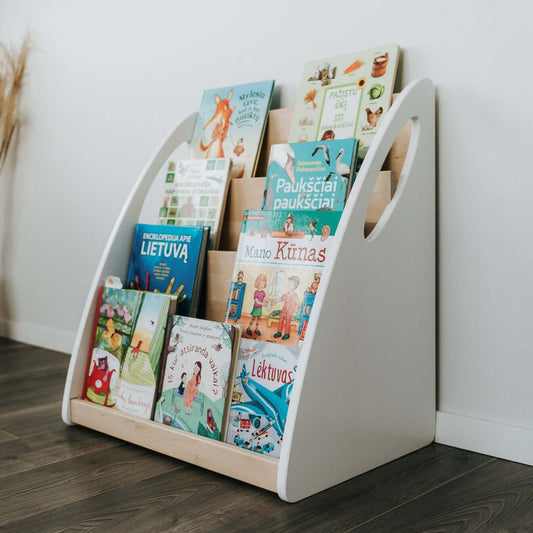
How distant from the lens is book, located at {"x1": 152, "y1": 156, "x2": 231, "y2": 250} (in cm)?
148

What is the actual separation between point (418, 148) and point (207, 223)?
1.77ft

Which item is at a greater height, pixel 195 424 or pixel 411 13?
pixel 411 13

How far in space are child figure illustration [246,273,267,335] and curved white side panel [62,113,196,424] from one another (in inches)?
16.0

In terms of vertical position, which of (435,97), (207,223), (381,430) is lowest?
(381,430)

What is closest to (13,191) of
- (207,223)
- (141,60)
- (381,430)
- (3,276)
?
(3,276)

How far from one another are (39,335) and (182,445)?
4.26 feet

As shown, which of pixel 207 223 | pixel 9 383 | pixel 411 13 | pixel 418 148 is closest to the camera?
pixel 418 148

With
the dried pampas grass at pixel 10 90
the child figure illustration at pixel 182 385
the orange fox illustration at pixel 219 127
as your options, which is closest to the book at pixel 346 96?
the orange fox illustration at pixel 219 127

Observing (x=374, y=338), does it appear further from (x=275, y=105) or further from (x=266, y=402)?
(x=275, y=105)

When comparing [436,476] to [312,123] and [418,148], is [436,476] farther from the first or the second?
[312,123]

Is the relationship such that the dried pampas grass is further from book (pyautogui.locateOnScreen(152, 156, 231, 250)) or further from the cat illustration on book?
the cat illustration on book

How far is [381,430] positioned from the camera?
118 cm

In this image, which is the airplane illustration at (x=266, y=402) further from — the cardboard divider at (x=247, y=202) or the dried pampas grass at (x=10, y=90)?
the dried pampas grass at (x=10, y=90)

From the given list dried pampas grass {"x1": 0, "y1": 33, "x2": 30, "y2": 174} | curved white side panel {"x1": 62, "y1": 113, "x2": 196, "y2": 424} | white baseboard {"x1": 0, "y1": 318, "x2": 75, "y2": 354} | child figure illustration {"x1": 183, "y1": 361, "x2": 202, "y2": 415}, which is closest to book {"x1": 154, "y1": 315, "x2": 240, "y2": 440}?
child figure illustration {"x1": 183, "y1": 361, "x2": 202, "y2": 415}
